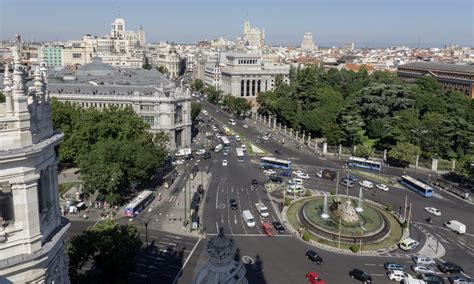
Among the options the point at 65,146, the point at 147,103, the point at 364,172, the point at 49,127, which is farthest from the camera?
the point at 147,103

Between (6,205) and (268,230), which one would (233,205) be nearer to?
(268,230)

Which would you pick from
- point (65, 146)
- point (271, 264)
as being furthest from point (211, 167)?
point (271, 264)

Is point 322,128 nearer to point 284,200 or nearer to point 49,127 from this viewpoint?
point 284,200

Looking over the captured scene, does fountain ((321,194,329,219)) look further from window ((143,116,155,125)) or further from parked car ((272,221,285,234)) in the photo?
window ((143,116,155,125))

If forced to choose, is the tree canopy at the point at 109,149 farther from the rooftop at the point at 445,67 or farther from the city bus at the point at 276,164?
the rooftop at the point at 445,67

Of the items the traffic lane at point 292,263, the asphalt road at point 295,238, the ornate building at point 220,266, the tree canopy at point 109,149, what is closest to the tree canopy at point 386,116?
the asphalt road at point 295,238

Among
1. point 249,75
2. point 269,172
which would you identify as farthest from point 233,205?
point 249,75
